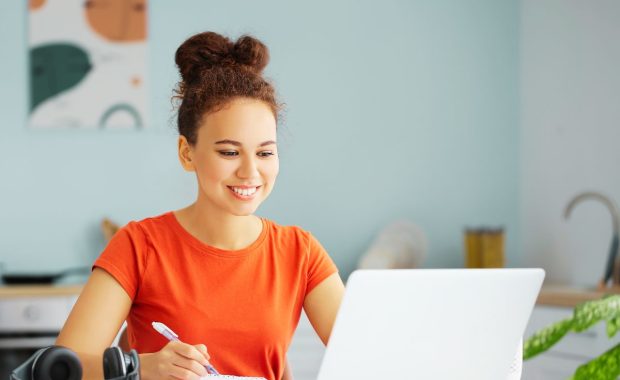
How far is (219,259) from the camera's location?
1602 mm

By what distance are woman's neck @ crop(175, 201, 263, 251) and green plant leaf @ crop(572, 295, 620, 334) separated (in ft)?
3.05

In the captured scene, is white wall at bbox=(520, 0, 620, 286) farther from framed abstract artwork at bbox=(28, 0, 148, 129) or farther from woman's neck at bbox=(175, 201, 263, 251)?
woman's neck at bbox=(175, 201, 263, 251)

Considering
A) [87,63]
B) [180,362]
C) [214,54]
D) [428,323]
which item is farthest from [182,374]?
[87,63]

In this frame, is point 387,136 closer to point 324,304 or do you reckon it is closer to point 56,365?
point 324,304

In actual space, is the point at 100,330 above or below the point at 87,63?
below

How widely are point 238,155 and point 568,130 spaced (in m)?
3.16

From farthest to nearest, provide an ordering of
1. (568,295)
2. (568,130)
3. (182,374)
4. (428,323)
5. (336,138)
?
(336,138) → (568,130) → (568,295) → (182,374) → (428,323)

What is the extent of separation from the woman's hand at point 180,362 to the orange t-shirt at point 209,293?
Result: 0.29 m

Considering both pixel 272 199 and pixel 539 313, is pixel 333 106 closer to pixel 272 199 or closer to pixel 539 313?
pixel 272 199

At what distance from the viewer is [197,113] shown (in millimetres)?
1539

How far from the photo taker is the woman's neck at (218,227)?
1.59 m

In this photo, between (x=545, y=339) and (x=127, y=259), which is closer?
(x=545, y=339)

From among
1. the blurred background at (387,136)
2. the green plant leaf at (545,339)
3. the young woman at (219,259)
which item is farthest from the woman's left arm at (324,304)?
the blurred background at (387,136)

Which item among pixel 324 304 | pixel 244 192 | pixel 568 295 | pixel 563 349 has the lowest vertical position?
pixel 563 349
